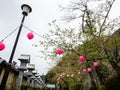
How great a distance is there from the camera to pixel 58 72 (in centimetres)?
2744

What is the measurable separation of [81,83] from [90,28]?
46.4ft

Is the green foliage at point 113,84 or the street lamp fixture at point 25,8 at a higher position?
the street lamp fixture at point 25,8

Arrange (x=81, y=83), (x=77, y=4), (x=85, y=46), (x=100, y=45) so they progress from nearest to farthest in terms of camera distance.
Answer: (x=100, y=45) < (x=85, y=46) < (x=77, y=4) < (x=81, y=83)

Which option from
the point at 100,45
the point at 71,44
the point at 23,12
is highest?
the point at 71,44

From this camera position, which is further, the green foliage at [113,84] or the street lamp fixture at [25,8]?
the green foliage at [113,84]

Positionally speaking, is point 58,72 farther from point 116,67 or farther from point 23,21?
point 23,21

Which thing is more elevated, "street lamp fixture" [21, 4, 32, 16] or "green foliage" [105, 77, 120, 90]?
"street lamp fixture" [21, 4, 32, 16]

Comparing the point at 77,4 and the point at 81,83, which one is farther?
the point at 81,83

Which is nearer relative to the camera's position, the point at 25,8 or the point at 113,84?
the point at 25,8

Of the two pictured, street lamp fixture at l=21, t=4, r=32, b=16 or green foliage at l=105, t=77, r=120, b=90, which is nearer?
street lamp fixture at l=21, t=4, r=32, b=16

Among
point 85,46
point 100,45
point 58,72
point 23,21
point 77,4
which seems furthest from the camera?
point 58,72

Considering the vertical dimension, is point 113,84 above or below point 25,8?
below

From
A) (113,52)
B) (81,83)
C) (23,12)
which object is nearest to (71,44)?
(113,52)

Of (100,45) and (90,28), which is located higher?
(90,28)
